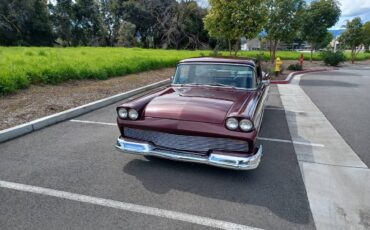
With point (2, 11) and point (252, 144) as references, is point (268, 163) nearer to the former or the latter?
point (252, 144)

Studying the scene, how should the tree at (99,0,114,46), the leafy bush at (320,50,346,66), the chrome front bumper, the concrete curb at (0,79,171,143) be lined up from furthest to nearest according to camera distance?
1. the tree at (99,0,114,46)
2. the leafy bush at (320,50,346,66)
3. the concrete curb at (0,79,171,143)
4. the chrome front bumper

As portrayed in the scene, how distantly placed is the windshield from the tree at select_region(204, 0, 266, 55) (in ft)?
27.2

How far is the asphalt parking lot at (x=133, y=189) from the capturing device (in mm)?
2697

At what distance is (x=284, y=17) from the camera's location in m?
15.6

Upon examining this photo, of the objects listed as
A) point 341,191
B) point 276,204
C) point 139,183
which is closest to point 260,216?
point 276,204

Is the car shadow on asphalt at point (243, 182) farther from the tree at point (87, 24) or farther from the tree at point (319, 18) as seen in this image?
the tree at point (87, 24)

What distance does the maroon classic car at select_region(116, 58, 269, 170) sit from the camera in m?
3.25

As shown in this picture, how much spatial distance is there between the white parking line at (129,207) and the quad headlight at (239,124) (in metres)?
1.07

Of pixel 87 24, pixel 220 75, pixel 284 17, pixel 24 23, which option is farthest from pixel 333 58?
pixel 87 24

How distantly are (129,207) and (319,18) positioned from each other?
23195 millimetres

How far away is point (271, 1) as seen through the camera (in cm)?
1573

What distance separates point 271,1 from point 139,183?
15364mm

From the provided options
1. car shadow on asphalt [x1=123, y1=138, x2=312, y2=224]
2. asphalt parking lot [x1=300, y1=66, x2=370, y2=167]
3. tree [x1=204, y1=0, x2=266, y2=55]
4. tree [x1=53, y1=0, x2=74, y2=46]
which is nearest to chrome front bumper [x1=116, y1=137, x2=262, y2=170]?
car shadow on asphalt [x1=123, y1=138, x2=312, y2=224]

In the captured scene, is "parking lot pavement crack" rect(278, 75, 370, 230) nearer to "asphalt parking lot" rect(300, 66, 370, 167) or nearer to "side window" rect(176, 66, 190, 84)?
"asphalt parking lot" rect(300, 66, 370, 167)
